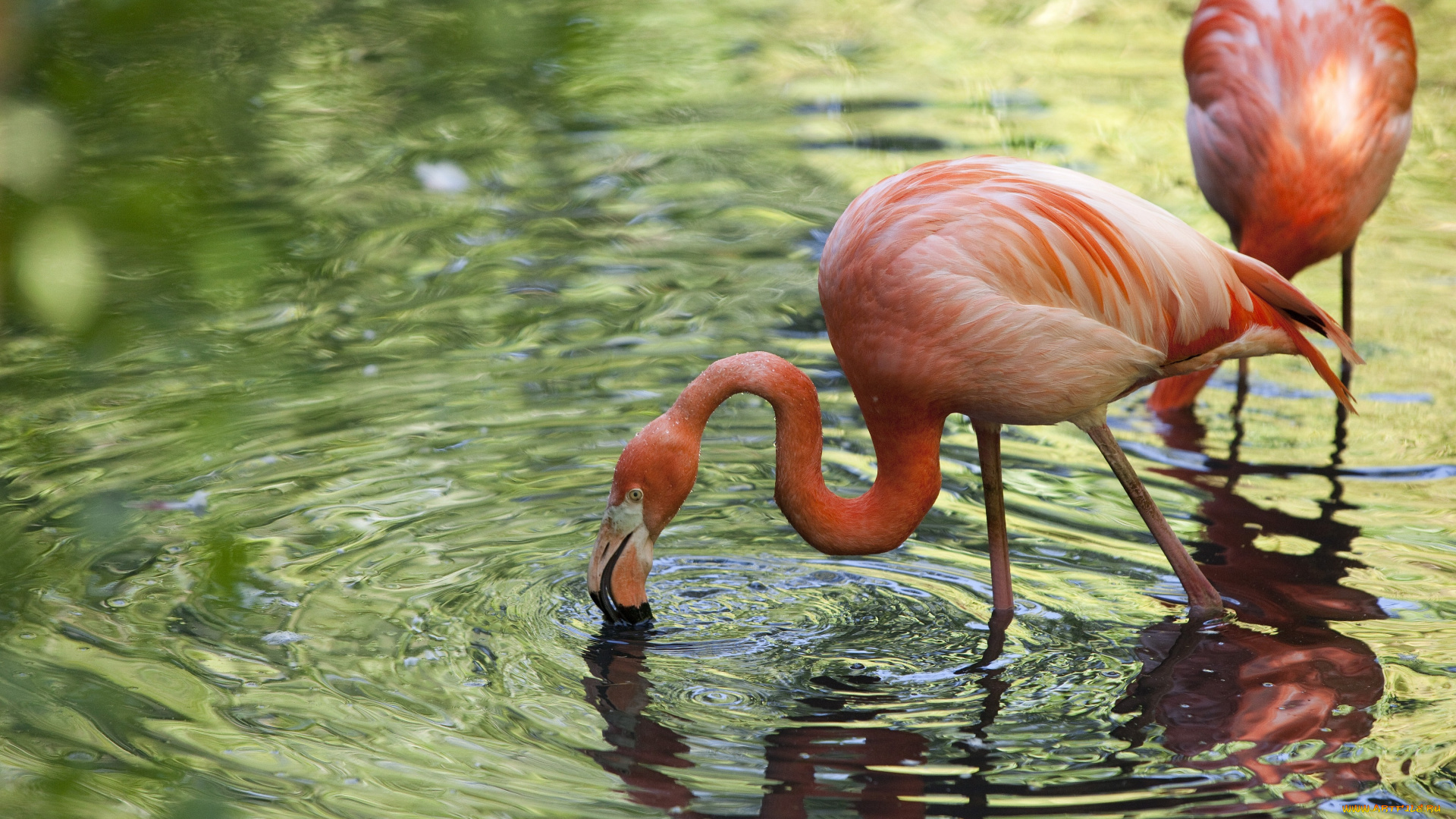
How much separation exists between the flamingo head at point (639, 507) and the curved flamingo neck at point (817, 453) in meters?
0.08

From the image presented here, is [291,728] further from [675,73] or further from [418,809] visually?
[675,73]

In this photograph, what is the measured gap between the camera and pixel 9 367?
5.65 meters

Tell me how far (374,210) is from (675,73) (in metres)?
3.15

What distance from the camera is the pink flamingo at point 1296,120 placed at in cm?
501

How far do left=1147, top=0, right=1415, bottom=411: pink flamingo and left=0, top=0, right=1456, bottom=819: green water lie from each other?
0.83 metres

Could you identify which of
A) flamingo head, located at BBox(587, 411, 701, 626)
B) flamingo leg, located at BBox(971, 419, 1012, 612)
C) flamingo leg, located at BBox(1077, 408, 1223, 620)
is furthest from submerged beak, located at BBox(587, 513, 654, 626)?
flamingo leg, located at BBox(1077, 408, 1223, 620)

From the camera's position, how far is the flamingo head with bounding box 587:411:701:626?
379 centimetres

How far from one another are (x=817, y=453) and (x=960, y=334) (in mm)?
533

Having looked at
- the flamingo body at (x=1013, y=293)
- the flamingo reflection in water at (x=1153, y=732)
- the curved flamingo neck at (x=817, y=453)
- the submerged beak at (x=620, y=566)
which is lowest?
the flamingo reflection in water at (x=1153, y=732)

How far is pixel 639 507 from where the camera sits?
3.82 metres

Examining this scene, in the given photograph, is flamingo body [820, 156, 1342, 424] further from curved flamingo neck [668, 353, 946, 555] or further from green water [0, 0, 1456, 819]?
green water [0, 0, 1456, 819]

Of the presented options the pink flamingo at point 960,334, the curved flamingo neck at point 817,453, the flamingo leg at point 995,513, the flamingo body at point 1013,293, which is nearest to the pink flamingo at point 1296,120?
the pink flamingo at point 960,334

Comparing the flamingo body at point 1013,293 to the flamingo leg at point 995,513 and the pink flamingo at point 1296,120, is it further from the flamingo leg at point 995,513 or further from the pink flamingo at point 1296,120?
the pink flamingo at point 1296,120

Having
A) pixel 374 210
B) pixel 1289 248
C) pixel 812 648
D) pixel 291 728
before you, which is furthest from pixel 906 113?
pixel 291 728
